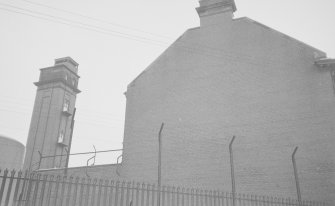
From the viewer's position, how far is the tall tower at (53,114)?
107 feet

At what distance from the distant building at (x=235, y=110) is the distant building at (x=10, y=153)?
5.86 meters

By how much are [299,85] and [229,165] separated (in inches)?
197

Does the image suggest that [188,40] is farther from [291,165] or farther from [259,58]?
[291,165]

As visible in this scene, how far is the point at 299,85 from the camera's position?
1539cm

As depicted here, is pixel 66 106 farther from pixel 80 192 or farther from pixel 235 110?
pixel 80 192

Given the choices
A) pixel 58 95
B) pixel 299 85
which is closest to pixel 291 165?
pixel 299 85

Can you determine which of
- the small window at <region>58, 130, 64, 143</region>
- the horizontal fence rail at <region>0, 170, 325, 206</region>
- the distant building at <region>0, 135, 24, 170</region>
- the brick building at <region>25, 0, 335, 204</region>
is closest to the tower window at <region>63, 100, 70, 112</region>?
the small window at <region>58, 130, 64, 143</region>

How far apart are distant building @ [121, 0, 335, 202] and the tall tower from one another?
17092 millimetres

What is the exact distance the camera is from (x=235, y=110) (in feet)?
53.7

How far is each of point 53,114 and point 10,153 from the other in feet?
74.4

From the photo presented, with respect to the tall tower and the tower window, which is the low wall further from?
the tower window

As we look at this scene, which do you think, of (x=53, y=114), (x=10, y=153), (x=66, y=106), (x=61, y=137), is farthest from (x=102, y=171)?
(x=66, y=106)

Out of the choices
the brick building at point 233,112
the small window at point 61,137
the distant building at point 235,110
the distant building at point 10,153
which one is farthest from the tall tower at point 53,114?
the distant building at point 10,153

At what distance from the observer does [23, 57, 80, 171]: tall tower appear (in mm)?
32625
